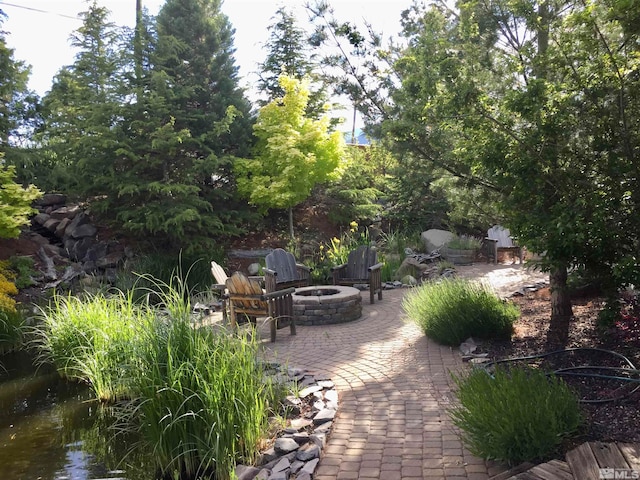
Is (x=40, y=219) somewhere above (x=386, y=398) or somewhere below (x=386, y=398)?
above

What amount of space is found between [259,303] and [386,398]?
8.07 ft

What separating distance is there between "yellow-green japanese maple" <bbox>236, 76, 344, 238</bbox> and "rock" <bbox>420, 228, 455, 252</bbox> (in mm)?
2998

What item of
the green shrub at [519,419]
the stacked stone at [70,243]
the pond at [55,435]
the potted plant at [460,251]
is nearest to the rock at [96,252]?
the stacked stone at [70,243]

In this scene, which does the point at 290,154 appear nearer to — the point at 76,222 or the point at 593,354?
the point at 76,222

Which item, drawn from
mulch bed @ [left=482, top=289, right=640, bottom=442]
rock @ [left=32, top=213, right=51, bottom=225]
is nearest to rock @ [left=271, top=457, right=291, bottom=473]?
mulch bed @ [left=482, top=289, right=640, bottom=442]

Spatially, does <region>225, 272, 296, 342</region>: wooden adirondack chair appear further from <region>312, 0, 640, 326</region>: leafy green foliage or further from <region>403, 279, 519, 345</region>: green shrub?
<region>312, 0, 640, 326</region>: leafy green foliage

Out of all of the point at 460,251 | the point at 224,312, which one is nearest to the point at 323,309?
the point at 224,312

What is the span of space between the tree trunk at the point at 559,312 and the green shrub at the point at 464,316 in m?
0.38

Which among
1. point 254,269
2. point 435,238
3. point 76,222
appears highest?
point 76,222

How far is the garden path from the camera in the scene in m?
2.77

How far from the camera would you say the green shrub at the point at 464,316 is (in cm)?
498

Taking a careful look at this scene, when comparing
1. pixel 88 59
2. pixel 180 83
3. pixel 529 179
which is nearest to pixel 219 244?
pixel 180 83

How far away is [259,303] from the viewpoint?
5.88m

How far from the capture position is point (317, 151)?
35.5 ft
